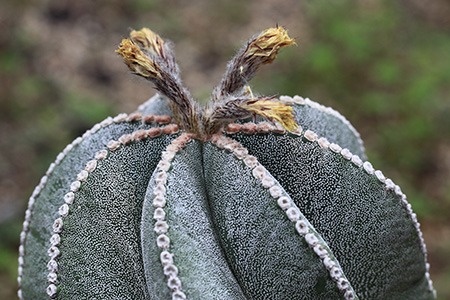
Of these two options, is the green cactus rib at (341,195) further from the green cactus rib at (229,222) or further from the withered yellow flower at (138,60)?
the withered yellow flower at (138,60)

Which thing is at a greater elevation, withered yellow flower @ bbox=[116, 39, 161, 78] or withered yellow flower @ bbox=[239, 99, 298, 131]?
withered yellow flower @ bbox=[116, 39, 161, 78]

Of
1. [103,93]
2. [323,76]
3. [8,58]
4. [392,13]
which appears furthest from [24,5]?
[392,13]

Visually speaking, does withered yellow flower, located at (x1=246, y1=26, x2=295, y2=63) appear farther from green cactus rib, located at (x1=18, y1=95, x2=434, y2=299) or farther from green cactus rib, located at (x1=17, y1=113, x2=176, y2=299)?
green cactus rib, located at (x1=17, y1=113, x2=176, y2=299)

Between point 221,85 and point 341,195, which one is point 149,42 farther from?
point 341,195

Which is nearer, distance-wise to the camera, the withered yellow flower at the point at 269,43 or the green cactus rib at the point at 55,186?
the withered yellow flower at the point at 269,43

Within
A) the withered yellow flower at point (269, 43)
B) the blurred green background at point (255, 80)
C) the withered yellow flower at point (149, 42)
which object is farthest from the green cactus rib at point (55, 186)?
the blurred green background at point (255, 80)

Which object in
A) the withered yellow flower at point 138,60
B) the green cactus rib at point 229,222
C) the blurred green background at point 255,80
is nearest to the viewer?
the green cactus rib at point 229,222

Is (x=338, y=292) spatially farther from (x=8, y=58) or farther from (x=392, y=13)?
(x=392, y=13)

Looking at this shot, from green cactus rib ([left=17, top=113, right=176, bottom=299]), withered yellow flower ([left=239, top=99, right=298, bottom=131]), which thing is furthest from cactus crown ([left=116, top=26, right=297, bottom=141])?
green cactus rib ([left=17, top=113, right=176, bottom=299])
